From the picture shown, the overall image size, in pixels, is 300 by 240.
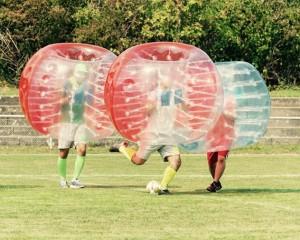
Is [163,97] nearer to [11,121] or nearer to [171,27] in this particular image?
[11,121]

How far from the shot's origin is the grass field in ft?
40.9

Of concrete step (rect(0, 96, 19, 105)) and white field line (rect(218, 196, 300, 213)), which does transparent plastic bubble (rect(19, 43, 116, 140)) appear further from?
concrete step (rect(0, 96, 19, 105))

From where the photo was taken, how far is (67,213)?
46.1ft

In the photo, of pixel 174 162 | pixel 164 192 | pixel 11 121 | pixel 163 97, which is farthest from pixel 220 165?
pixel 11 121

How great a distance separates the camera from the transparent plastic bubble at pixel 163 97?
54.3 feet

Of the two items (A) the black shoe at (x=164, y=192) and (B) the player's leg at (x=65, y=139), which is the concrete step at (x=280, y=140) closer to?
(B) the player's leg at (x=65, y=139)

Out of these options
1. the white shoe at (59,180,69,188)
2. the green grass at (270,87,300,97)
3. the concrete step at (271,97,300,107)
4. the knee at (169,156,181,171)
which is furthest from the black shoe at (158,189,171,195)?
the green grass at (270,87,300,97)

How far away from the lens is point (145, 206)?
1498 centimetres

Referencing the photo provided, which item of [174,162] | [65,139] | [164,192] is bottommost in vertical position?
[164,192]

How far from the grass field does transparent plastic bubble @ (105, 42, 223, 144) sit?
0.92 m

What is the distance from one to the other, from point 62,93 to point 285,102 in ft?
55.2

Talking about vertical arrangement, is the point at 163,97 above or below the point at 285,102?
above

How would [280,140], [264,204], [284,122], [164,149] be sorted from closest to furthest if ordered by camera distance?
[264,204] → [164,149] → [280,140] → [284,122]

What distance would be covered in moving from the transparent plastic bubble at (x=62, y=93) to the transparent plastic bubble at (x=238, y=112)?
5.89 ft
